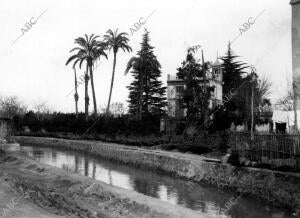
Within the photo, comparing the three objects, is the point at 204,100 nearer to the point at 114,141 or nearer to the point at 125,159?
the point at 114,141

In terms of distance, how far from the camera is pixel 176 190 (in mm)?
17188

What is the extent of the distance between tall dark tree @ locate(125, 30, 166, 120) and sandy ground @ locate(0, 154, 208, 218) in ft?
119

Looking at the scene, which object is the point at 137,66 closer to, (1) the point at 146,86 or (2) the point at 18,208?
(1) the point at 146,86

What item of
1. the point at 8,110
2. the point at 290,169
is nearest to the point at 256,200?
the point at 290,169

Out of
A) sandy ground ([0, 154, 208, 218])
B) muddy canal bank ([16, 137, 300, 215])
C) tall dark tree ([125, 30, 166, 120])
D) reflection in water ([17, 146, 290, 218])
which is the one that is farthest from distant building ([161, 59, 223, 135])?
sandy ground ([0, 154, 208, 218])

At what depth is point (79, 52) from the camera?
49.0 m

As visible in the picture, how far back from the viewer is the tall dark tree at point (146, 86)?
52031 millimetres

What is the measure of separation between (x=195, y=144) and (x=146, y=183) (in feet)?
31.0

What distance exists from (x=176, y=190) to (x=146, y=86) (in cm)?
3767

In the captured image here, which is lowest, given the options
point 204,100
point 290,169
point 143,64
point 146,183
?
point 146,183

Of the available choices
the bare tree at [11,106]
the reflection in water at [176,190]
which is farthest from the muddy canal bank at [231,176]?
the bare tree at [11,106]

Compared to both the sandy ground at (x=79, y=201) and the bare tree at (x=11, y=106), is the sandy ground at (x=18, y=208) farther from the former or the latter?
the bare tree at (x=11, y=106)

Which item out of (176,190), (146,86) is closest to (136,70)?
(146,86)

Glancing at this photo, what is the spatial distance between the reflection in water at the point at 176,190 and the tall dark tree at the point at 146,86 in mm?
25573
